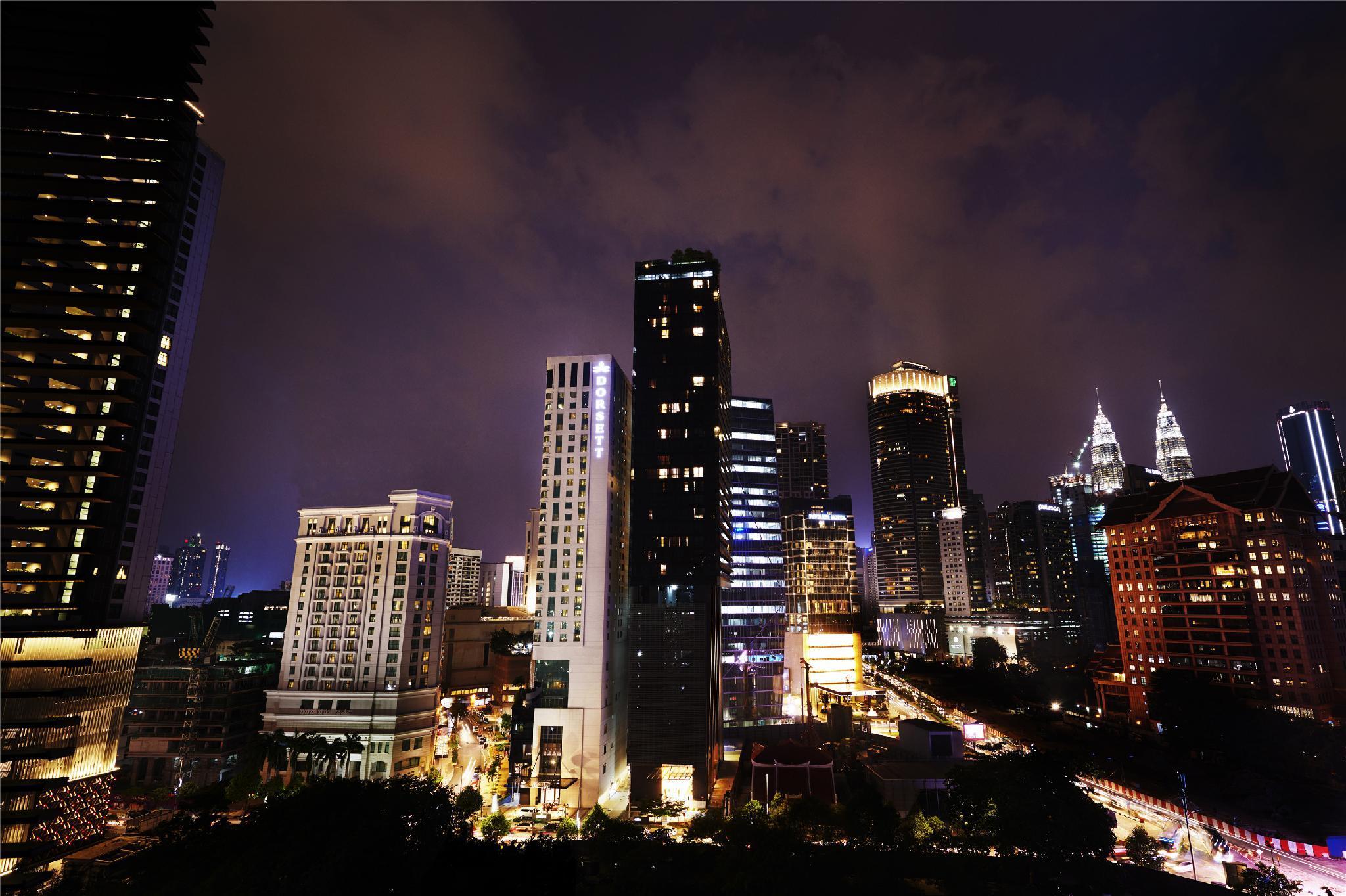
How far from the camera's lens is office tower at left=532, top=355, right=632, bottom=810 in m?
82.6

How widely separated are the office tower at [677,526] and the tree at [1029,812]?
3869cm

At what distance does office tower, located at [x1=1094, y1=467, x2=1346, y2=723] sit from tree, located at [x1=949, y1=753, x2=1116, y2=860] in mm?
80549

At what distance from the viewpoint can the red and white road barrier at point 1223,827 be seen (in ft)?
197

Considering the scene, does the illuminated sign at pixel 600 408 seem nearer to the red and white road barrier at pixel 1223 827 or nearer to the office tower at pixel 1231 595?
the red and white road barrier at pixel 1223 827

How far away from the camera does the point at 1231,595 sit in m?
115

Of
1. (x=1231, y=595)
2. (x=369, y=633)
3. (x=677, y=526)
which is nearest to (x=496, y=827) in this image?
(x=677, y=526)

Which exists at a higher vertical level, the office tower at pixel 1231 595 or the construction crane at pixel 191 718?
the office tower at pixel 1231 595

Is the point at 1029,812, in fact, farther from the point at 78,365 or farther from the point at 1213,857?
the point at 78,365

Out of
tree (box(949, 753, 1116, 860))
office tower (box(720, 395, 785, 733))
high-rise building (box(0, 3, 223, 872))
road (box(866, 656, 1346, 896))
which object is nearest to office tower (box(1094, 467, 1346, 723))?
road (box(866, 656, 1346, 896))

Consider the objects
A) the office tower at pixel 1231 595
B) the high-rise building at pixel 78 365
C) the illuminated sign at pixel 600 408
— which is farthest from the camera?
the office tower at pixel 1231 595

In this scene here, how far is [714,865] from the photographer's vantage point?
49.5m

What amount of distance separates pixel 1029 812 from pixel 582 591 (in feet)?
190

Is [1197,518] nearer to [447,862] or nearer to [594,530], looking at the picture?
[594,530]

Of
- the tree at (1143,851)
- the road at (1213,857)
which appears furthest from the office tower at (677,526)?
the road at (1213,857)
